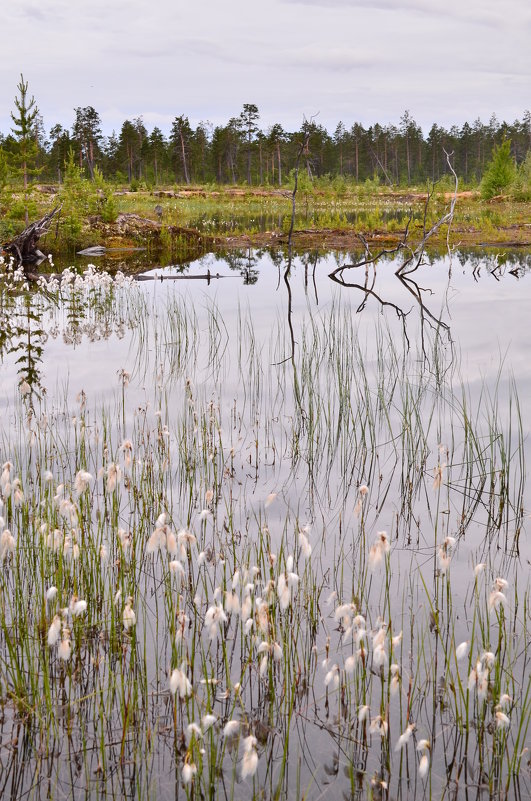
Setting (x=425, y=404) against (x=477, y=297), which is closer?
(x=425, y=404)

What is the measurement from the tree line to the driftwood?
2329 inches

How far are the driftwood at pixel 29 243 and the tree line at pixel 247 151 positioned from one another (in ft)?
194

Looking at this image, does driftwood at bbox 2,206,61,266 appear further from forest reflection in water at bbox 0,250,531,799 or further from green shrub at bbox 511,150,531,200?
green shrub at bbox 511,150,531,200

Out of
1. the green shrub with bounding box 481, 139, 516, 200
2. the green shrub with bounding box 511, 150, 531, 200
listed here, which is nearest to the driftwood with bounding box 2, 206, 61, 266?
the green shrub with bounding box 511, 150, 531, 200

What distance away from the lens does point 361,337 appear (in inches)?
568

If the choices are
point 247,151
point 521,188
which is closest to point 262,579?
point 521,188

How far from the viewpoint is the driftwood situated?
27.3 m

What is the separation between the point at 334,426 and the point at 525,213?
3989cm

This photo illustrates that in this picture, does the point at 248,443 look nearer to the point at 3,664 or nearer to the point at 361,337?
the point at 3,664

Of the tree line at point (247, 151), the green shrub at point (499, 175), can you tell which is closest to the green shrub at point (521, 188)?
the green shrub at point (499, 175)

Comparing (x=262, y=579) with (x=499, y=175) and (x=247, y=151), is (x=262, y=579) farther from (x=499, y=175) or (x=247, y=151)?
(x=247, y=151)

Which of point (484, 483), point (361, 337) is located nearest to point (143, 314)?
point (361, 337)

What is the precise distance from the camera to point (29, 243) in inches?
1109

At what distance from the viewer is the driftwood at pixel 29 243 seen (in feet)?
89.6
